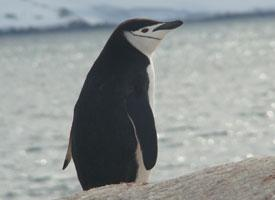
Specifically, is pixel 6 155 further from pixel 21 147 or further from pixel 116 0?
pixel 116 0

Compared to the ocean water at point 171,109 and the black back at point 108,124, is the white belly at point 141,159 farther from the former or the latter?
the ocean water at point 171,109

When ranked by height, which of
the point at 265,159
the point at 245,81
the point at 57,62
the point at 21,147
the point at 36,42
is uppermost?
the point at 265,159

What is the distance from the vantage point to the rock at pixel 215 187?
19.3 feet

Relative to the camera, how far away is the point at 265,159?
6438mm

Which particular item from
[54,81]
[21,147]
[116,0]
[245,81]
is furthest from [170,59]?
[116,0]

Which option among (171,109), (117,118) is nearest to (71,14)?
(171,109)

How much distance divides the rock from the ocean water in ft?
37.4

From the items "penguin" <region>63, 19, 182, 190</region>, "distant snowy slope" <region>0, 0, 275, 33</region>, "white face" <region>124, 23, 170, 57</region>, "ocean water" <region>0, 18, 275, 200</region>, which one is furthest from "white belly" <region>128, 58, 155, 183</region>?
"distant snowy slope" <region>0, 0, 275, 33</region>

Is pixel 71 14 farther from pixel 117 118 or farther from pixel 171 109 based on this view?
pixel 117 118

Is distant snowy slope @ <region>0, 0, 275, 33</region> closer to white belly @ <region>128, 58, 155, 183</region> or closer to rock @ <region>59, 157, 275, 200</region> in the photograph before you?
white belly @ <region>128, 58, 155, 183</region>

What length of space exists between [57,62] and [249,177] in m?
58.7

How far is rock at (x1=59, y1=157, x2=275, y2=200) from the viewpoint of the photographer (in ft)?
19.3

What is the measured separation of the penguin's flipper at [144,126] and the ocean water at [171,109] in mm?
10212

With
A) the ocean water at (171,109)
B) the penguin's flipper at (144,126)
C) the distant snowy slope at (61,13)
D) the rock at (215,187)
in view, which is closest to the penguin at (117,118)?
the penguin's flipper at (144,126)
